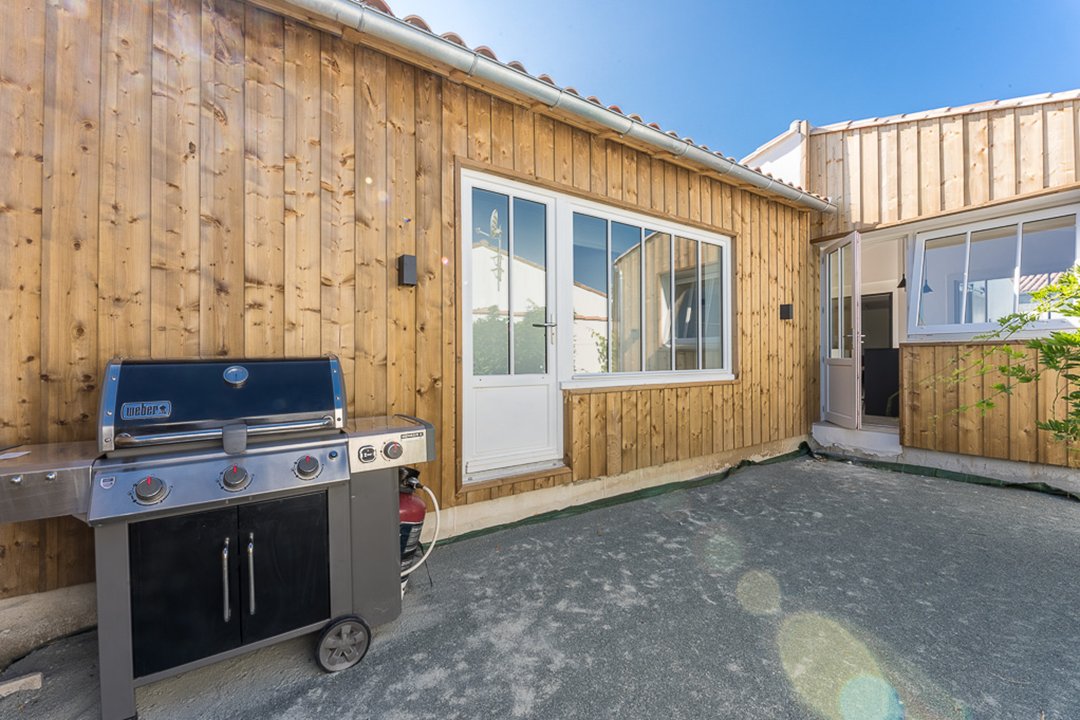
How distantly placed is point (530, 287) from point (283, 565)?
233 cm

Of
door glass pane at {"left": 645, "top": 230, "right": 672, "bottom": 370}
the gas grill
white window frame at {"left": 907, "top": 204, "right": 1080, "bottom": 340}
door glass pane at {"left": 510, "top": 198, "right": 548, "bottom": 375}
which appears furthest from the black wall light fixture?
white window frame at {"left": 907, "top": 204, "right": 1080, "bottom": 340}

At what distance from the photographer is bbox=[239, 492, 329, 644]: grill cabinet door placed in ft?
Result: 5.08

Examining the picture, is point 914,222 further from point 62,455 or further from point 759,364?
point 62,455

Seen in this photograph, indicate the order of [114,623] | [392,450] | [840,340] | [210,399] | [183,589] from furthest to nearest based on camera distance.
A: [840,340] < [392,450] < [210,399] < [183,589] < [114,623]

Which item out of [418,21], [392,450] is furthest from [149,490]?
[418,21]

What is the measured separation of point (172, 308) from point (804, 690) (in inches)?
124

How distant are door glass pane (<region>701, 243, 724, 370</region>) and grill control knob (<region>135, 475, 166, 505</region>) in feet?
14.0

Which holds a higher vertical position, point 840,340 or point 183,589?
point 840,340

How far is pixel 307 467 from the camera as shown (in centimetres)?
162

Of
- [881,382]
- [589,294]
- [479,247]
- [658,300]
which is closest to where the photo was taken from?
[479,247]

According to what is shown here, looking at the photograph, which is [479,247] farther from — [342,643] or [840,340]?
[840,340]

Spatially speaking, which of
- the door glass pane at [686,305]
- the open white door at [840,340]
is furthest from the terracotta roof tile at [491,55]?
the open white door at [840,340]

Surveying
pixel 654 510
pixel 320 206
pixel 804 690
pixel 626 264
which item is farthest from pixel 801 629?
pixel 320 206

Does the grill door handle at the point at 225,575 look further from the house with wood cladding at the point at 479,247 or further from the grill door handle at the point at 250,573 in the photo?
the house with wood cladding at the point at 479,247
